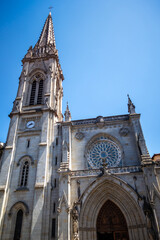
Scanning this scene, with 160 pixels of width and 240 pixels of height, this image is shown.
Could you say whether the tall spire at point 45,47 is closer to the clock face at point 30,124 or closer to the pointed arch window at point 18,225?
the clock face at point 30,124

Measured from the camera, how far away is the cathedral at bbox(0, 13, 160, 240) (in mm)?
15430

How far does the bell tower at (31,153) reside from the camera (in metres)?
16.5

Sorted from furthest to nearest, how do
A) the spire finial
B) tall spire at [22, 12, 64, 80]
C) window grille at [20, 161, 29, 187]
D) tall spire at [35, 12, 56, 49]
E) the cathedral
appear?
tall spire at [35, 12, 56, 49] → tall spire at [22, 12, 64, 80] → the spire finial → window grille at [20, 161, 29, 187] → the cathedral

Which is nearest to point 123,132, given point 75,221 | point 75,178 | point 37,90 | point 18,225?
point 75,178

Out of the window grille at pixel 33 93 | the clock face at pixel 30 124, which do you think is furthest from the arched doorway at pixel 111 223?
the window grille at pixel 33 93

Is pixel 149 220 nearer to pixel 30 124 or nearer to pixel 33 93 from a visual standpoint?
pixel 30 124

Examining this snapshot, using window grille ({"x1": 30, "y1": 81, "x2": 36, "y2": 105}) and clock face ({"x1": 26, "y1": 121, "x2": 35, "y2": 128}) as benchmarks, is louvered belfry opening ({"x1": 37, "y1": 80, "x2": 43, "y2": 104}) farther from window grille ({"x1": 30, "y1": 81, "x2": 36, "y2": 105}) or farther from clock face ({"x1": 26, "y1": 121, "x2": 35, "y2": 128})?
clock face ({"x1": 26, "y1": 121, "x2": 35, "y2": 128})

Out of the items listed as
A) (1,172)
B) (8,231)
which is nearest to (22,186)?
(1,172)

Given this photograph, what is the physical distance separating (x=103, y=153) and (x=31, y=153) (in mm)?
7451

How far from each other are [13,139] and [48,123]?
4.10m

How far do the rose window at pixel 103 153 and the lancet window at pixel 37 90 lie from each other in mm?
8869

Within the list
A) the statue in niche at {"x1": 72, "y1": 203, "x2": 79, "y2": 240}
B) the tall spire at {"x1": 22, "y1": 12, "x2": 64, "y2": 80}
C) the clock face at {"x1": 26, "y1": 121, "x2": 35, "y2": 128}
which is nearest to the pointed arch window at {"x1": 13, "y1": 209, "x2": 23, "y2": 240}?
the statue in niche at {"x1": 72, "y1": 203, "x2": 79, "y2": 240}

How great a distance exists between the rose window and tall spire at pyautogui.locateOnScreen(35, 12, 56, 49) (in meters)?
18.8

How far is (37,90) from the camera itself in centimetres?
2536
